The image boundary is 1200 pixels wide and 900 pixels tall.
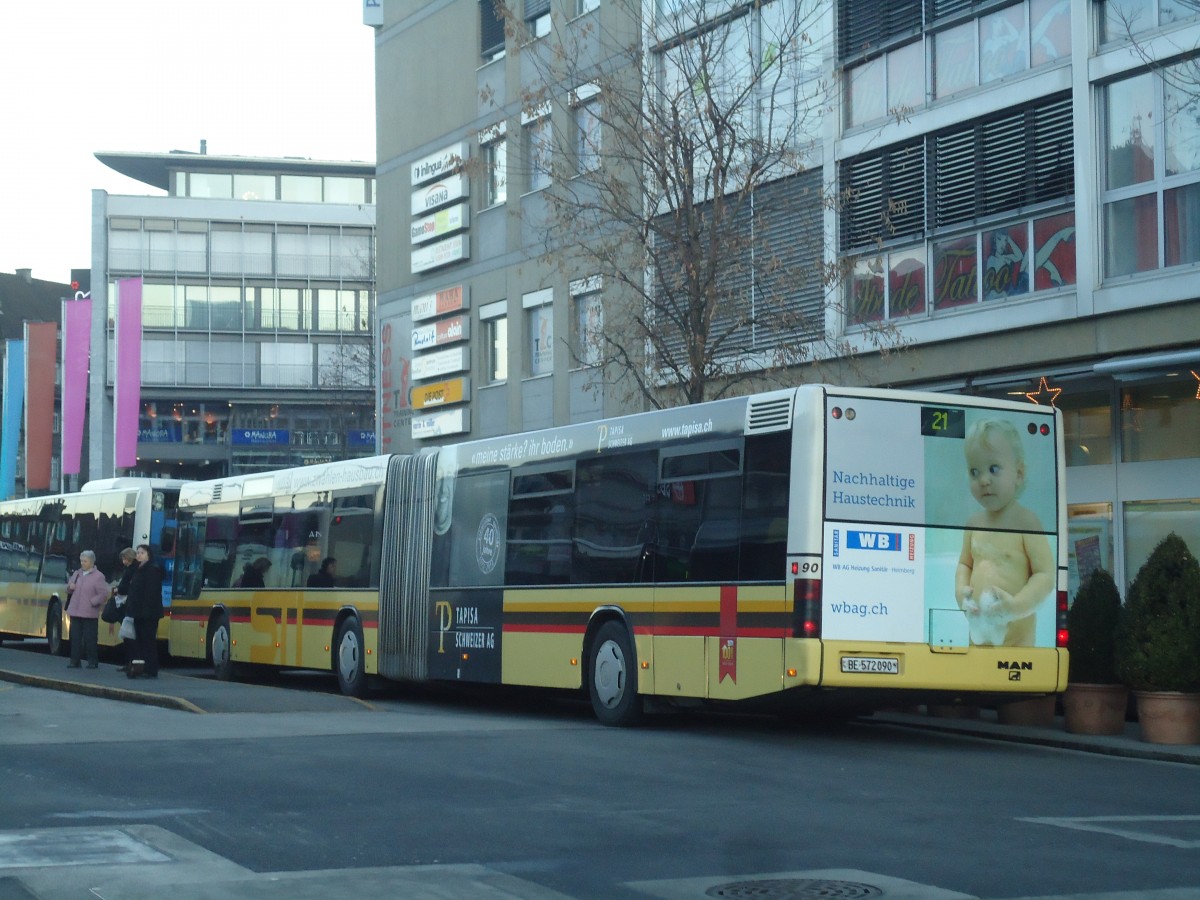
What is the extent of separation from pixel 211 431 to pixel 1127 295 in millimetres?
66542

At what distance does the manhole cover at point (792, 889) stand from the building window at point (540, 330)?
25409 millimetres

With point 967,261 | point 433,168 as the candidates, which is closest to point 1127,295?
point 967,261

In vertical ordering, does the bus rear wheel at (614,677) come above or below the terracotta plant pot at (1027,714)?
above

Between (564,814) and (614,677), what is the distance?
6.87 m

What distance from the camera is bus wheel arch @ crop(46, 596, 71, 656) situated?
32.6 meters

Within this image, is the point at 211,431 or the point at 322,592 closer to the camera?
the point at 322,592

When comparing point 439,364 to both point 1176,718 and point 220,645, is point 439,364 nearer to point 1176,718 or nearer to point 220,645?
point 220,645

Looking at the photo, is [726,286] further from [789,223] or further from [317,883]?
[317,883]

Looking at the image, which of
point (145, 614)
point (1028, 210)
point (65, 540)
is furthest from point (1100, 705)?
point (65, 540)

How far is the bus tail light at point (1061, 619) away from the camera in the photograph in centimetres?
1532

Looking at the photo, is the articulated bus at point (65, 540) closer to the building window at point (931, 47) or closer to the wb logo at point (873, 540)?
the building window at point (931, 47)

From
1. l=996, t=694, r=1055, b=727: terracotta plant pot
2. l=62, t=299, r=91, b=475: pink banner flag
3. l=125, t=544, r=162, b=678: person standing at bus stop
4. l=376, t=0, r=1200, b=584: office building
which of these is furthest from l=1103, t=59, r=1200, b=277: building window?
l=62, t=299, r=91, b=475: pink banner flag

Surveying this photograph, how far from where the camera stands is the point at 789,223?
2544 centimetres

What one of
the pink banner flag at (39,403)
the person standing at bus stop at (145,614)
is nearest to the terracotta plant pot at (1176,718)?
the person standing at bus stop at (145,614)
